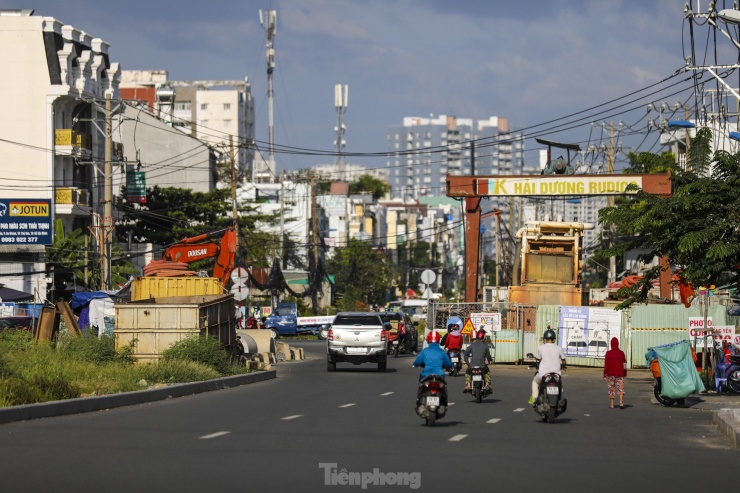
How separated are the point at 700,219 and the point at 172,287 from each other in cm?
1819

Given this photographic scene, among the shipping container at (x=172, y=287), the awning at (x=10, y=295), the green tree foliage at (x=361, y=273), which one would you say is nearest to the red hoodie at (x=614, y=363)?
the shipping container at (x=172, y=287)

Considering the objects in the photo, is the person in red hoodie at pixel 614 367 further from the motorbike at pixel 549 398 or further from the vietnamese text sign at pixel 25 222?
the vietnamese text sign at pixel 25 222

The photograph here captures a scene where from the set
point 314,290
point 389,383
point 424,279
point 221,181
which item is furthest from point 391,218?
point 389,383

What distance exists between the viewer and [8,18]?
6053cm


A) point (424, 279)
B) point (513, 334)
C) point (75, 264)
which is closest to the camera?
point (513, 334)

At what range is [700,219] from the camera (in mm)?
27109

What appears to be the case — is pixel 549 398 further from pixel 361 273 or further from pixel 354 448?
pixel 361 273

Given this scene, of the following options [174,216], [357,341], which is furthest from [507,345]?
[174,216]

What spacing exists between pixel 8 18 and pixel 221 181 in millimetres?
50508

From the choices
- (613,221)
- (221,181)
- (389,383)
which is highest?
(221,181)

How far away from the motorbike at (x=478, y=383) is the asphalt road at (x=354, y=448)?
0.99ft

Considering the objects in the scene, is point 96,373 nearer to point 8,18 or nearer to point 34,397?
point 34,397

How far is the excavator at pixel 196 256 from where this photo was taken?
1538 inches

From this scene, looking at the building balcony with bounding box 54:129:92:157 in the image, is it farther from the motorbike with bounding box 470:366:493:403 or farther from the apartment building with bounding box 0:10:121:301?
the motorbike with bounding box 470:366:493:403
